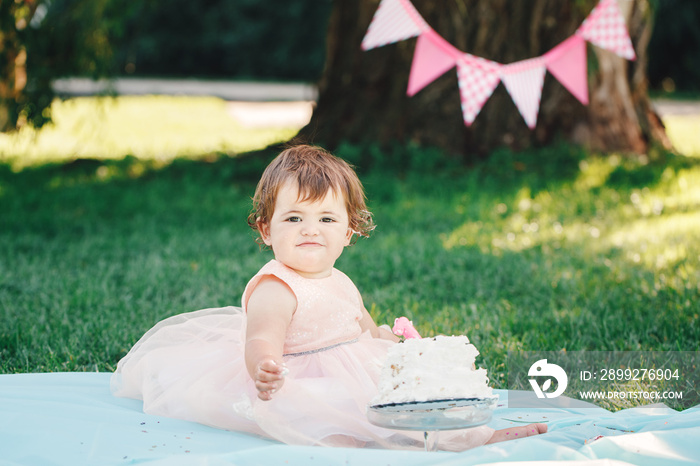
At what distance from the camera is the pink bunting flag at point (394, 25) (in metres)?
3.89

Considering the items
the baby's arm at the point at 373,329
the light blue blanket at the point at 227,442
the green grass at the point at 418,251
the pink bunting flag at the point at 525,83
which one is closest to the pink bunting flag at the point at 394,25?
the pink bunting flag at the point at 525,83

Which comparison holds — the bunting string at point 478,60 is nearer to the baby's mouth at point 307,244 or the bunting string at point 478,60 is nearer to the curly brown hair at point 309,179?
the curly brown hair at point 309,179

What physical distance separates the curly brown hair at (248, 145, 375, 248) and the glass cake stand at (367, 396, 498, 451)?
0.68 m

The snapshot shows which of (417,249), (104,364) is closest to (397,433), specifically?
(104,364)

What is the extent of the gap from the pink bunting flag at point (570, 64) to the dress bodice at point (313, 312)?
2.40m

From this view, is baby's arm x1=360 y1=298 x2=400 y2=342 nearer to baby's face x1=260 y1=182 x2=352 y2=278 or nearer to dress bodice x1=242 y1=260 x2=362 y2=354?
dress bodice x1=242 y1=260 x2=362 y2=354

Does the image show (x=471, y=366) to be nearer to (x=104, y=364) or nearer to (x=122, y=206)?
(x=104, y=364)

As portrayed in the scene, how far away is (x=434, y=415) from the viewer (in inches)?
77.9

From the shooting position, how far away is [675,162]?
24.0 ft

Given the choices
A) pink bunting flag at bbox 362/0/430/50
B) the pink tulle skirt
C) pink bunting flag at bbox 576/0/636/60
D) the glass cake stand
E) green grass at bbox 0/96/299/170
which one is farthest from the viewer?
green grass at bbox 0/96/299/170

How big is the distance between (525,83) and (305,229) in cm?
228

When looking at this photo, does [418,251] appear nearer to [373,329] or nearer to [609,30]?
[609,30]

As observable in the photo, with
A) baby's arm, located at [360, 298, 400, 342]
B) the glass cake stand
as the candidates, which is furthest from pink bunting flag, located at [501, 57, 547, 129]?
the glass cake stand

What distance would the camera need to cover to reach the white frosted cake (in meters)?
2.01
